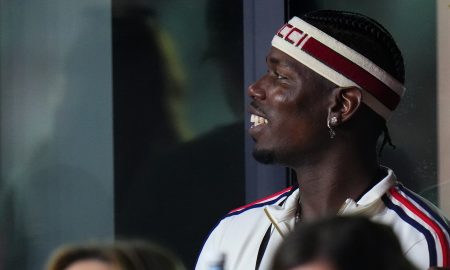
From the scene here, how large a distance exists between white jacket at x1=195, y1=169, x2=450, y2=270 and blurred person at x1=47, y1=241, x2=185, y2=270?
34 cm

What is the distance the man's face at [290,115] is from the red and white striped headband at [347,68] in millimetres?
36

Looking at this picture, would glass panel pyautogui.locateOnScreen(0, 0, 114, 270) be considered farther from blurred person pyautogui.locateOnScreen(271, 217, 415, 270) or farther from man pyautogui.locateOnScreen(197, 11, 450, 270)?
blurred person pyautogui.locateOnScreen(271, 217, 415, 270)

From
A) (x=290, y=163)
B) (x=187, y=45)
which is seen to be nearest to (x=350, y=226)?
(x=290, y=163)

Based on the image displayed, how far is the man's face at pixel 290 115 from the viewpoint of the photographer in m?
3.65

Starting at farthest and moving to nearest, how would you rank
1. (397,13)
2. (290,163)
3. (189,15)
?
(189,15) → (397,13) → (290,163)

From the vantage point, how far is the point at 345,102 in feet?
12.1

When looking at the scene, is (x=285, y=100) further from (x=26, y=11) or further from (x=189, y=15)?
(x=26, y=11)

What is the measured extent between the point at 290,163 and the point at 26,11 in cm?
261

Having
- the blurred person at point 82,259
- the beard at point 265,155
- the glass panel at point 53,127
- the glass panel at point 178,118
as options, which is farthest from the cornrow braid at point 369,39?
the glass panel at point 53,127

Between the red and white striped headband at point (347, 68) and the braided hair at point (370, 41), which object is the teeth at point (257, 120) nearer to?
the red and white striped headband at point (347, 68)

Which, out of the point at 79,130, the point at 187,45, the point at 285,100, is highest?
the point at 285,100

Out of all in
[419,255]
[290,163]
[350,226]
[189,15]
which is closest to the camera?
[350,226]

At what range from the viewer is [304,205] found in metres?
3.69

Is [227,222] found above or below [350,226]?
below
